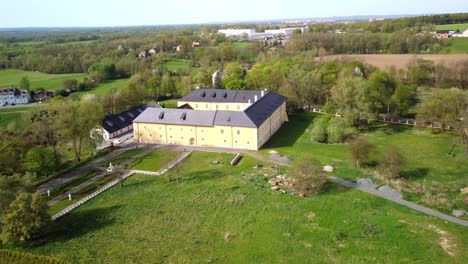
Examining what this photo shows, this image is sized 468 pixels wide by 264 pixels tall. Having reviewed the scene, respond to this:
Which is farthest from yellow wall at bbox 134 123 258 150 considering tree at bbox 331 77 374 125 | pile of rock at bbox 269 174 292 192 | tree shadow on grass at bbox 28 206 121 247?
tree shadow on grass at bbox 28 206 121 247

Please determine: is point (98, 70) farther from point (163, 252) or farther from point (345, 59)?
point (163, 252)

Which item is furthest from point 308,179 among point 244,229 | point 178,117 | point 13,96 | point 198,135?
point 13,96

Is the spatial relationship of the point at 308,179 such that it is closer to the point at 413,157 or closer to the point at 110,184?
the point at 413,157

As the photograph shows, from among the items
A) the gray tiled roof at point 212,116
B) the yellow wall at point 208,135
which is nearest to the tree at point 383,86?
the gray tiled roof at point 212,116

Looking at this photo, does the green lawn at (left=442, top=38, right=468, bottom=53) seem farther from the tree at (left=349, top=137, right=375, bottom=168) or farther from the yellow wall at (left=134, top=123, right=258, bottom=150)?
the yellow wall at (left=134, top=123, right=258, bottom=150)

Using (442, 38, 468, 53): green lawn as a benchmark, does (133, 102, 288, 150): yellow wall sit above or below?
below
